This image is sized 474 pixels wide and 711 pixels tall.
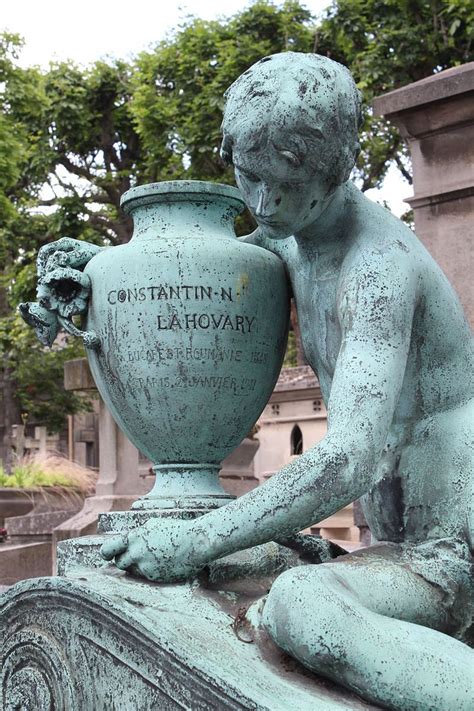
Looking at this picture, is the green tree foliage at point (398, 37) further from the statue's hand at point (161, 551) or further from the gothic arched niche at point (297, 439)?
the statue's hand at point (161, 551)

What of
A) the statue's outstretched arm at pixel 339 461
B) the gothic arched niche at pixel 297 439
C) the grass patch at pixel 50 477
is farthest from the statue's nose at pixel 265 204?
the gothic arched niche at pixel 297 439

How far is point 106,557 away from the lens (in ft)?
9.17

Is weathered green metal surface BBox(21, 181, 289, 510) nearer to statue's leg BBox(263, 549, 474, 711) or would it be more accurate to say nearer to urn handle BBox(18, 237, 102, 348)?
urn handle BBox(18, 237, 102, 348)

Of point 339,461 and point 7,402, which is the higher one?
point 7,402

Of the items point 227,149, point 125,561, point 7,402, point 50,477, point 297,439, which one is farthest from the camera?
point 7,402

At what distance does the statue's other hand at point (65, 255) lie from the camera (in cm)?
334

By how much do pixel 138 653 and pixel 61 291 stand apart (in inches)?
47.2

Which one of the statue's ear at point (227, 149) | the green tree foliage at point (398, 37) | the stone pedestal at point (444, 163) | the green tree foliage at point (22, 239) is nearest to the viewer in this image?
the statue's ear at point (227, 149)

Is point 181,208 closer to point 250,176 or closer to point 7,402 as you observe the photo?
point 250,176

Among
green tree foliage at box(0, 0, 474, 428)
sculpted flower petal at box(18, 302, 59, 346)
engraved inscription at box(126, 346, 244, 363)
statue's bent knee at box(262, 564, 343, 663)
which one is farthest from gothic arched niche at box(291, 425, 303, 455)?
statue's bent knee at box(262, 564, 343, 663)

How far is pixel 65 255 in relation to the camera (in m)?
3.35

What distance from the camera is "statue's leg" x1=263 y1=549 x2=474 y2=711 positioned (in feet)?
7.86

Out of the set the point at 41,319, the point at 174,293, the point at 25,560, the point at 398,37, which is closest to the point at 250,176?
the point at 174,293

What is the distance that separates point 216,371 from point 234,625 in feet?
2.54
